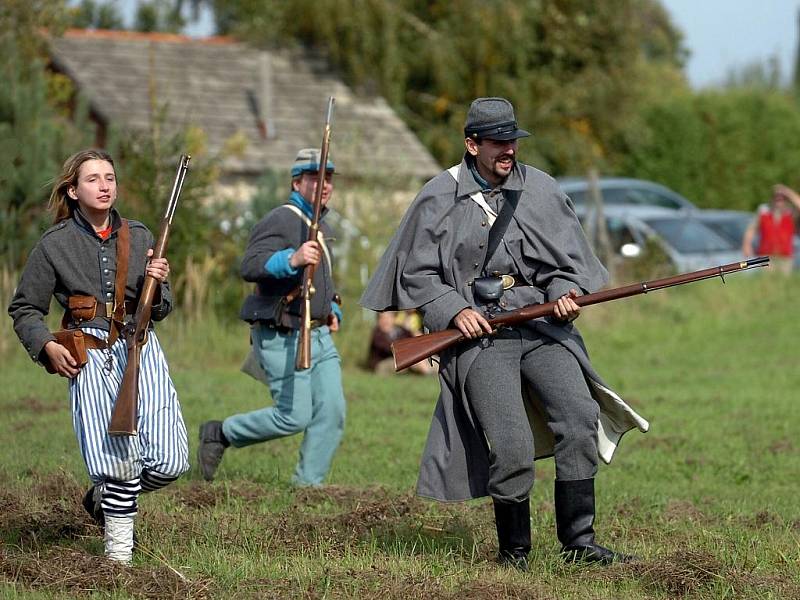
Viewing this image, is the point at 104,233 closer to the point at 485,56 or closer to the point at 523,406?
the point at 523,406

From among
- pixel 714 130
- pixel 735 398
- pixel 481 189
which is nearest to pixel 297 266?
pixel 481 189

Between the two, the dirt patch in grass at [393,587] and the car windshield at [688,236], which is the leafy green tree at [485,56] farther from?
the dirt patch in grass at [393,587]

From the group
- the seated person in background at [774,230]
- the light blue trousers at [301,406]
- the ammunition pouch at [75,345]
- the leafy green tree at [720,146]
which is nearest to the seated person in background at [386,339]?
the seated person in background at [774,230]

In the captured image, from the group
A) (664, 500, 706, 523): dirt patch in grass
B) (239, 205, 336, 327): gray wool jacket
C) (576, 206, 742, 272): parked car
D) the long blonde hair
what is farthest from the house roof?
the long blonde hair

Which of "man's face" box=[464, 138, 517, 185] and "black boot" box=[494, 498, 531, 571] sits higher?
"man's face" box=[464, 138, 517, 185]

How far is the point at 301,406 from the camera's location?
9.04m

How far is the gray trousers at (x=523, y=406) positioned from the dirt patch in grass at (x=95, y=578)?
1454 millimetres

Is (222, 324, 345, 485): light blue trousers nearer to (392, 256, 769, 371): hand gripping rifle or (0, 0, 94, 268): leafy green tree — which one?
(392, 256, 769, 371): hand gripping rifle

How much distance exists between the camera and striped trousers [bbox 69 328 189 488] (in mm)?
6508

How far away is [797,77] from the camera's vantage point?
48094 mm

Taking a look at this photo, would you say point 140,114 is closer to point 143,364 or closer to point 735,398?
point 735,398

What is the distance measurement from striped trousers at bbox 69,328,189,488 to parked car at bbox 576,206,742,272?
1520cm

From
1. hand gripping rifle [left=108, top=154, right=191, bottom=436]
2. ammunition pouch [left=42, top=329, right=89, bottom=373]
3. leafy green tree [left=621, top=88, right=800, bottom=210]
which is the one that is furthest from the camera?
leafy green tree [left=621, top=88, right=800, bottom=210]

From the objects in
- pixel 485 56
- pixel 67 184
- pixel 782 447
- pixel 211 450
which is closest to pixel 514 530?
pixel 67 184
